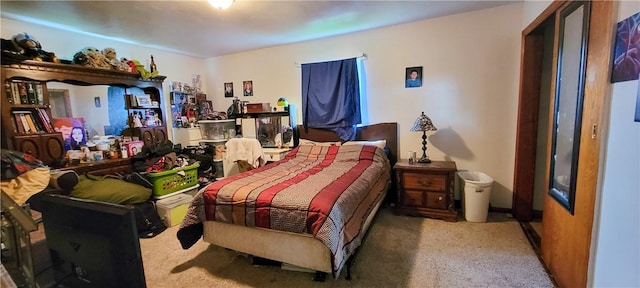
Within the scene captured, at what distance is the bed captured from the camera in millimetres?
1761

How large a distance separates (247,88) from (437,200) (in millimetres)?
3160

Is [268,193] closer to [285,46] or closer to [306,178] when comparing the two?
[306,178]

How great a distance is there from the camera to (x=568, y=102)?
1814 millimetres

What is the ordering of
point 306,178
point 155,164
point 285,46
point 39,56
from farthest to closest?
1. point 285,46
2. point 155,164
3. point 39,56
4. point 306,178

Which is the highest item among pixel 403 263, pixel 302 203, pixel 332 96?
pixel 332 96

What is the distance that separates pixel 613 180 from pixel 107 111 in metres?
4.46

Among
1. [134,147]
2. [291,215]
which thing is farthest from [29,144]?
[291,215]

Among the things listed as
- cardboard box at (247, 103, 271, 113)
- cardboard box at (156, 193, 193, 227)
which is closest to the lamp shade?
cardboard box at (247, 103, 271, 113)

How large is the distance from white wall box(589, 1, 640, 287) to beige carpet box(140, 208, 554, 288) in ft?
2.17

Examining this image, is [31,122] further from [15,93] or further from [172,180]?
[172,180]

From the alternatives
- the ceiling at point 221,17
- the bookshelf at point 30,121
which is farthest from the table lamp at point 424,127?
the bookshelf at point 30,121

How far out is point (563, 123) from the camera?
1.86m

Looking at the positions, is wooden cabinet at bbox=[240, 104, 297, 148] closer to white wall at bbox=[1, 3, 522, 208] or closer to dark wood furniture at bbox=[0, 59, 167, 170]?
white wall at bbox=[1, 3, 522, 208]

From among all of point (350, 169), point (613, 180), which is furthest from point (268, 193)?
point (613, 180)
